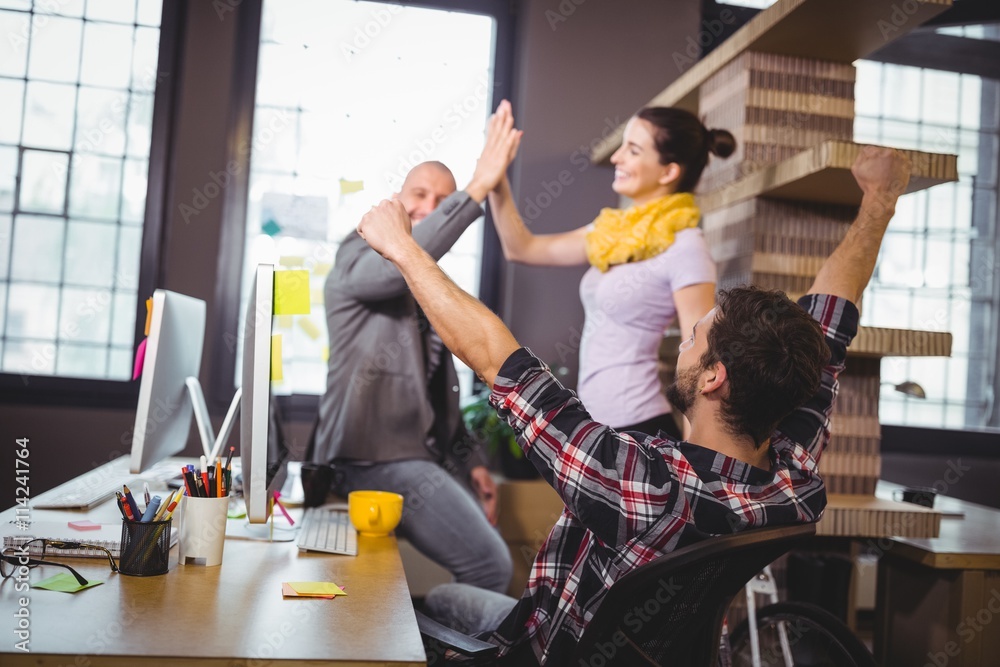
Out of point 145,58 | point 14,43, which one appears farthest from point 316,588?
point 14,43

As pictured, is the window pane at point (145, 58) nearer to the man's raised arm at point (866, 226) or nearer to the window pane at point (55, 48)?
the window pane at point (55, 48)

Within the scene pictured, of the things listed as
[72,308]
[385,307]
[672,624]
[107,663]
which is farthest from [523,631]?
[72,308]

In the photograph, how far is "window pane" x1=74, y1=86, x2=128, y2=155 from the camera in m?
3.69

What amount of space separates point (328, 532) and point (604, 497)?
0.69m

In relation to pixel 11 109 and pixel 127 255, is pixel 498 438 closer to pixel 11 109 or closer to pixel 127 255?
pixel 127 255

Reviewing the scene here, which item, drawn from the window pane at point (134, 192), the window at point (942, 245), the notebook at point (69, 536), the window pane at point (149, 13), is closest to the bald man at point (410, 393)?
the notebook at point (69, 536)

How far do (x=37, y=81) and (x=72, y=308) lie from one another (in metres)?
0.98

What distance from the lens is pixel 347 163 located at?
3854 mm

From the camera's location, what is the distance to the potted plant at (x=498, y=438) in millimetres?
3355

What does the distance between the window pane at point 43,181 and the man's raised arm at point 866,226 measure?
3.19m

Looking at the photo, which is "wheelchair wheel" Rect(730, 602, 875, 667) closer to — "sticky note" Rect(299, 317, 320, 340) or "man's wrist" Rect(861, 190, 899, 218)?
"man's wrist" Rect(861, 190, 899, 218)

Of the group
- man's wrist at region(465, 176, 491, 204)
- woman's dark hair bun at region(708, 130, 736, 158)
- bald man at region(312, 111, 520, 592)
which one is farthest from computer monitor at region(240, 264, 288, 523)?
woman's dark hair bun at region(708, 130, 736, 158)

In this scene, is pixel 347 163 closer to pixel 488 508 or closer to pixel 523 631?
pixel 488 508

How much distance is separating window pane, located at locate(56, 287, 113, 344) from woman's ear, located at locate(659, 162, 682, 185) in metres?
2.54
